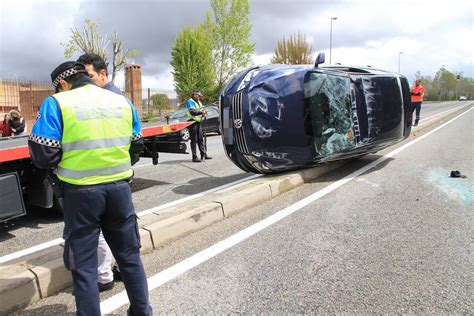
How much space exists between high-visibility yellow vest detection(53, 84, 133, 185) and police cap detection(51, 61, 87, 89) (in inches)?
5.7

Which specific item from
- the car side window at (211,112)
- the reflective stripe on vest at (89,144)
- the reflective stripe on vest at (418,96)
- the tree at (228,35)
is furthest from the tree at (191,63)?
the reflective stripe on vest at (89,144)

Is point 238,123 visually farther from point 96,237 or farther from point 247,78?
point 96,237

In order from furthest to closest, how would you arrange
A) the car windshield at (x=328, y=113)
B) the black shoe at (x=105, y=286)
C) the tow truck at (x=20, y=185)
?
the car windshield at (x=328, y=113) → the tow truck at (x=20, y=185) → the black shoe at (x=105, y=286)

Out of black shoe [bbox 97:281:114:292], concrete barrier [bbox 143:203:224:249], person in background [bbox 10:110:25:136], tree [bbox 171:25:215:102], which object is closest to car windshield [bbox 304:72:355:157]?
concrete barrier [bbox 143:203:224:249]

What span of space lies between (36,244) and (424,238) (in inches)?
Result: 159

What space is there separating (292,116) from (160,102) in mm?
23173

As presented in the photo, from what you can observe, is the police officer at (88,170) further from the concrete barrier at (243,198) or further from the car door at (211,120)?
the car door at (211,120)

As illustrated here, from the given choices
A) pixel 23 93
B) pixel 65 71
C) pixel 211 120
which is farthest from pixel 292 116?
pixel 23 93

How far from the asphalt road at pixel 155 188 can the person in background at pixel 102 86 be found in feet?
5.37

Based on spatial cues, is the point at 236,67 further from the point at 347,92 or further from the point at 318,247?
the point at 318,247

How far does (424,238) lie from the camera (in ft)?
13.1

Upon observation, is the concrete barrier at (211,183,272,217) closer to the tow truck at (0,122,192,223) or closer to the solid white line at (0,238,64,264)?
the solid white line at (0,238,64,264)

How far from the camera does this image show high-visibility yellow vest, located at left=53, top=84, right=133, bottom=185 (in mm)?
2262

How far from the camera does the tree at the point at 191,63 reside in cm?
2939
